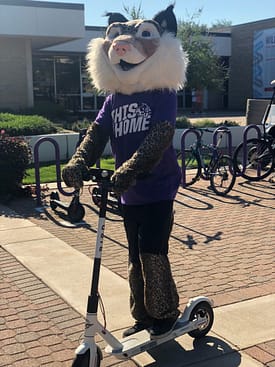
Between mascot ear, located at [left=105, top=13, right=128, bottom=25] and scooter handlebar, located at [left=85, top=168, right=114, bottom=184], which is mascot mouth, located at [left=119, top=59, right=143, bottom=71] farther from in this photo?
scooter handlebar, located at [left=85, top=168, right=114, bottom=184]

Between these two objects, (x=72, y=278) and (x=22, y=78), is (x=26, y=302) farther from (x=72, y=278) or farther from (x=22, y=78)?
(x=22, y=78)

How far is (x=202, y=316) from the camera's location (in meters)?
3.60

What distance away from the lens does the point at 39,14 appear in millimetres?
20891

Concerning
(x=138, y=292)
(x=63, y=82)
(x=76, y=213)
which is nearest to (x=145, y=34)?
(x=138, y=292)

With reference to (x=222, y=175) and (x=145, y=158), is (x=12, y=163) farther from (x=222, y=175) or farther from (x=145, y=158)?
(x=145, y=158)

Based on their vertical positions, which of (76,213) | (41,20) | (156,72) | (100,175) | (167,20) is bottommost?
(76,213)

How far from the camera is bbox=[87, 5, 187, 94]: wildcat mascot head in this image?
326 cm

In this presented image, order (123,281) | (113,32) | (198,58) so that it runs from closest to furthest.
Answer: (113,32) → (123,281) → (198,58)

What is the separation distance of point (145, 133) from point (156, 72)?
39 cm

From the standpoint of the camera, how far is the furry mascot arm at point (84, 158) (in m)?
3.07

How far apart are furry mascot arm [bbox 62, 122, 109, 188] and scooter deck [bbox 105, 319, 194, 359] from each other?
100cm

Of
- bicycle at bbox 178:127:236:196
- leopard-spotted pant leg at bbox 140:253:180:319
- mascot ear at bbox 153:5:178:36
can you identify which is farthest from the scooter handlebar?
bicycle at bbox 178:127:236:196

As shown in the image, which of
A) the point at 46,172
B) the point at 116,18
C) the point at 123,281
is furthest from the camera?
the point at 46,172

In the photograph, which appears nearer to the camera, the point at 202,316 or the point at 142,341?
the point at 142,341
